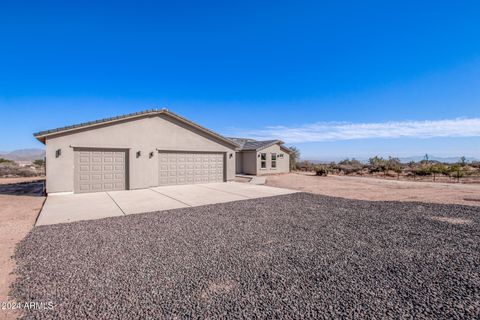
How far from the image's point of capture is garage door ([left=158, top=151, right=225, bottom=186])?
43.2 feet

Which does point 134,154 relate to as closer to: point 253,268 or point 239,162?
point 253,268

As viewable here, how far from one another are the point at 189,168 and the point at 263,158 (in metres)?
10.1

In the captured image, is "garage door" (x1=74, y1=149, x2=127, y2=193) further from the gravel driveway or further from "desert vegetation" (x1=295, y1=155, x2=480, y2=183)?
"desert vegetation" (x1=295, y1=155, x2=480, y2=183)

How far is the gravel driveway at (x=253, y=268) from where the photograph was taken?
2.58 m

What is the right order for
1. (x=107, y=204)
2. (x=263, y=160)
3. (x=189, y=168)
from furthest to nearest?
(x=263, y=160), (x=189, y=168), (x=107, y=204)

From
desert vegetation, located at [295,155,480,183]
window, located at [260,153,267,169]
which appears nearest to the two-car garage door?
window, located at [260,153,267,169]

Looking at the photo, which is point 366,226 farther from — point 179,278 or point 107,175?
point 107,175

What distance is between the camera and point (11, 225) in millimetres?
5785

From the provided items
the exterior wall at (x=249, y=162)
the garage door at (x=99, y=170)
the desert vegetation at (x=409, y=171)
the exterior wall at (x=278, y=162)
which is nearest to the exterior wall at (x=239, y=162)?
the exterior wall at (x=249, y=162)

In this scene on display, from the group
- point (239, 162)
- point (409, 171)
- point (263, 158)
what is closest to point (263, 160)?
point (263, 158)

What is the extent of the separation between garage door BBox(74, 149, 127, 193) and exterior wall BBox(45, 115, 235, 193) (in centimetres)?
28

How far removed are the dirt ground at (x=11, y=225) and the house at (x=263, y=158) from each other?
50.9 ft

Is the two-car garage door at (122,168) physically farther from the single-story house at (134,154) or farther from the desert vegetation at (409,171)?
the desert vegetation at (409,171)

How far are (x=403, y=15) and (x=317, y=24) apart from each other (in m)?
4.20
